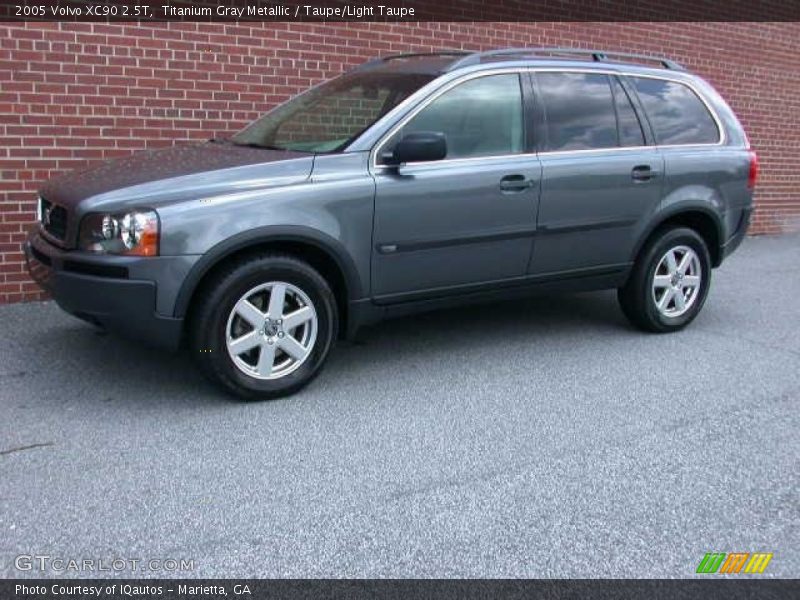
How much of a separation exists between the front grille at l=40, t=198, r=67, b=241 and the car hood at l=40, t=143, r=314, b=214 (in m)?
0.04

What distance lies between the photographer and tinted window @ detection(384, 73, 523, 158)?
491cm

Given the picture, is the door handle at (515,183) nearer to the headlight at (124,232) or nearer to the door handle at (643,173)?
the door handle at (643,173)

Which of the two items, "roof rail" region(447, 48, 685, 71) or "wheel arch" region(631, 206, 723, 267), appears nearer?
"roof rail" region(447, 48, 685, 71)

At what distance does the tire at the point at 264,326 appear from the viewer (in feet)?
13.9

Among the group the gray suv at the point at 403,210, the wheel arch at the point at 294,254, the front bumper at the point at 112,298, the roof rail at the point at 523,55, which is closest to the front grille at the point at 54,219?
the gray suv at the point at 403,210

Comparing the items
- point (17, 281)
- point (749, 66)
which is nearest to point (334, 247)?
point (17, 281)

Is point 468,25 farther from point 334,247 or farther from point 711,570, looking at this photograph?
point 711,570

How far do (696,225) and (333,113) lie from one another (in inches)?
112

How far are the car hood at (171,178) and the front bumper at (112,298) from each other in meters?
0.29

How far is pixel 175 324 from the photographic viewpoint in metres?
4.15

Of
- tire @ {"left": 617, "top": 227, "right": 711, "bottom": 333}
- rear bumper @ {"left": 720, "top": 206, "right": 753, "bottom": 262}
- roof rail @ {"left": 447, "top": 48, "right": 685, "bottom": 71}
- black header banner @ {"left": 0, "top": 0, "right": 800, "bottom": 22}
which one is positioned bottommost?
tire @ {"left": 617, "top": 227, "right": 711, "bottom": 333}

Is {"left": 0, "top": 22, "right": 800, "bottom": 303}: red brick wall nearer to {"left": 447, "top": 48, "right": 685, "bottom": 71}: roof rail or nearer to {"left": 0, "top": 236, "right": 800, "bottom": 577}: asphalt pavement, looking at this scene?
{"left": 0, "top": 236, "right": 800, "bottom": 577}: asphalt pavement

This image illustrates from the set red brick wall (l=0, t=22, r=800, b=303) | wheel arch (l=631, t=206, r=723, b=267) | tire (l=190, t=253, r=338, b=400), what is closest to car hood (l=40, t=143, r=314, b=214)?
tire (l=190, t=253, r=338, b=400)

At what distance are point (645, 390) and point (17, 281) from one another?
4.49 meters
